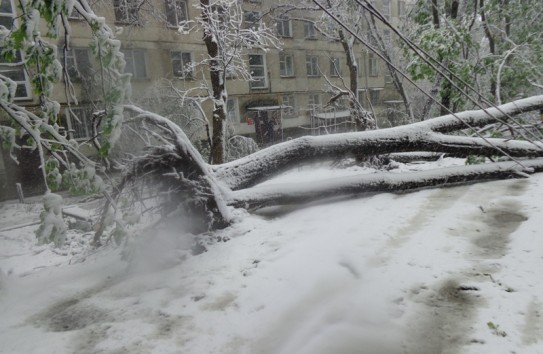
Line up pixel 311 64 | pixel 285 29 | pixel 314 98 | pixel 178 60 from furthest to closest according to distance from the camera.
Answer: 1. pixel 314 98
2. pixel 311 64
3. pixel 285 29
4. pixel 178 60

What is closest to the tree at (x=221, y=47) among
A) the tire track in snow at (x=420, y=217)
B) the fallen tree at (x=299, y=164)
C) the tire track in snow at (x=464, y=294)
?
the fallen tree at (x=299, y=164)

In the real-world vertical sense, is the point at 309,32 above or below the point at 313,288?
above

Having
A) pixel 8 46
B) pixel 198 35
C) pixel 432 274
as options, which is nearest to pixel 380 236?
pixel 432 274

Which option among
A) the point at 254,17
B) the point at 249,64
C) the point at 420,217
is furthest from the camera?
the point at 249,64

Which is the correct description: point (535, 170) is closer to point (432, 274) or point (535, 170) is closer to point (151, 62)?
point (432, 274)

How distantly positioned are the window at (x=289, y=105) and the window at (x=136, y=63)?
951 centimetres

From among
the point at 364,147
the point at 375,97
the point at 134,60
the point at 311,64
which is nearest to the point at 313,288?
the point at 364,147

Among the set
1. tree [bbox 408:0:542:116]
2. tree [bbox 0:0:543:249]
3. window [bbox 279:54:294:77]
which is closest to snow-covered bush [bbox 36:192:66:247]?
tree [bbox 0:0:543:249]

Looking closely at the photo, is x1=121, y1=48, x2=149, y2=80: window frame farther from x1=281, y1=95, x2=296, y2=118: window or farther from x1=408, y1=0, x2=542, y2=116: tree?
x1=408, y1=0, x2=542, y2=116: tree

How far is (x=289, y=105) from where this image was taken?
2575 cm

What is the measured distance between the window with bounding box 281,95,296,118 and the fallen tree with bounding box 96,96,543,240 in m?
18.9

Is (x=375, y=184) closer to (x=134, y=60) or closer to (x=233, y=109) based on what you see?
(x=134, y=60)

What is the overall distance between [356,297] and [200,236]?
2.11 meters

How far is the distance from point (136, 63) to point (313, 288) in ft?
59.9
